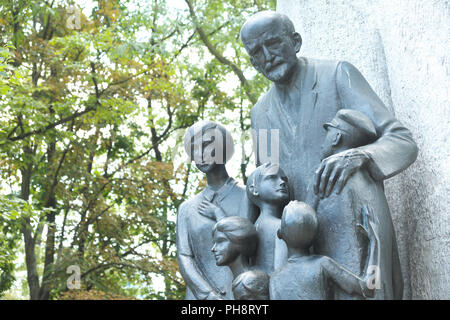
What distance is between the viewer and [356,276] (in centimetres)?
314

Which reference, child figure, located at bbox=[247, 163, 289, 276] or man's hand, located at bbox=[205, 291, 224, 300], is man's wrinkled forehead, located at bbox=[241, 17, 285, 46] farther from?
man's hand, located at bbox=[205, 291, 224, 300]

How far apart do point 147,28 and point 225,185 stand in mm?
8238

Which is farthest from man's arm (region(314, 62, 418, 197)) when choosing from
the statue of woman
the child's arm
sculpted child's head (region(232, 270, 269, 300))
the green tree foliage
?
the green tree foliage

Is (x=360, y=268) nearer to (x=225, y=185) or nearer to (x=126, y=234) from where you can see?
(x=225, y=185)

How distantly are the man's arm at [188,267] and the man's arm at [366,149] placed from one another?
3.30 feet

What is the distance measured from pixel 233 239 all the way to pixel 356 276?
2.54 feet

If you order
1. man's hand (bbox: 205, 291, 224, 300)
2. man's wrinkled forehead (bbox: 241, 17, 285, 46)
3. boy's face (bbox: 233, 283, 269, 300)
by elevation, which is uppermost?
man's wrinkled forehead (bbox: 241, 17, 285, 46)

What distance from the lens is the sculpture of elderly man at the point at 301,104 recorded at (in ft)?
12.2

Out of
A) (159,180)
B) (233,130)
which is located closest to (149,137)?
(233,130)

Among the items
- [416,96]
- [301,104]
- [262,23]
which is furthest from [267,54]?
[416,96]

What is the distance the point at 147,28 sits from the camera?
39.6 ft

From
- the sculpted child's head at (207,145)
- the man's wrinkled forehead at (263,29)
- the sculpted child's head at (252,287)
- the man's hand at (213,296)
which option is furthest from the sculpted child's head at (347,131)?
the man's hand at (213,296)

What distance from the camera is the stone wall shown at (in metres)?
3.82
